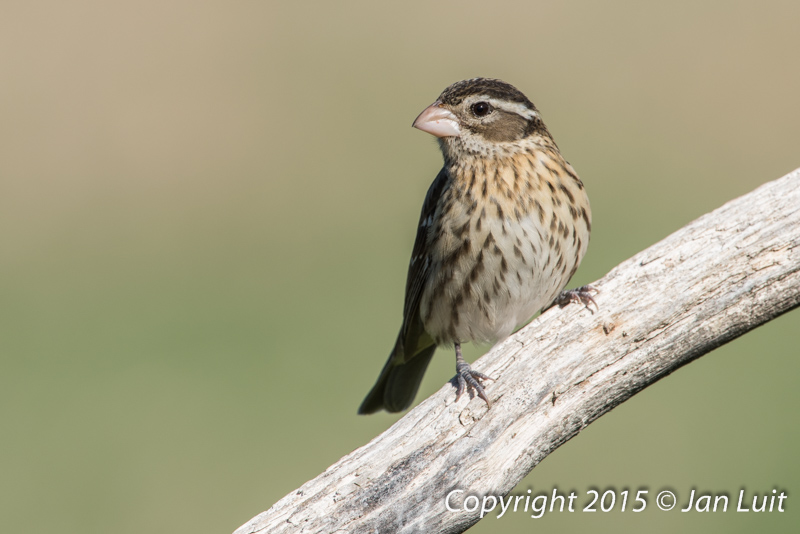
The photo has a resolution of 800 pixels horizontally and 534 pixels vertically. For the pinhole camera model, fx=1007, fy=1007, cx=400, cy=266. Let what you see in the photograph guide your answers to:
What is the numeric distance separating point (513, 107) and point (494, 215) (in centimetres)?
64

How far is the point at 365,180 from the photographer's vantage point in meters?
13.4

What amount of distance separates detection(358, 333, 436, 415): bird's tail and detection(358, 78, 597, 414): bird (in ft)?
2.17

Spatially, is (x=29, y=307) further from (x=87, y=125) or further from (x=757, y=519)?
(x=757, y=519)

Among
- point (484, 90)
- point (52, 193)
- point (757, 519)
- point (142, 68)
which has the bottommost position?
point (757, 519)

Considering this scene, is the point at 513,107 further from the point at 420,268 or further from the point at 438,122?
the point at 420,268

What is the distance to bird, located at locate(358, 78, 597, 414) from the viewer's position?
Result: 5.47 meters

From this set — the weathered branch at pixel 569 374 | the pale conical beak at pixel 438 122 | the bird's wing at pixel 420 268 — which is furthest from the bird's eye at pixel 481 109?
the weathered branch at pixel 569 374

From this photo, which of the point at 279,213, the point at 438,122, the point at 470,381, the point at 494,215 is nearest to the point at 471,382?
the point at 470,381

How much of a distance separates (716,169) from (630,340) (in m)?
9.18

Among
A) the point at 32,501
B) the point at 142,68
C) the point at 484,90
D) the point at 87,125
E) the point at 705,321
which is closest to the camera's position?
the point at 705,321

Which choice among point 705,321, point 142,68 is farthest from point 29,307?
point 705,321

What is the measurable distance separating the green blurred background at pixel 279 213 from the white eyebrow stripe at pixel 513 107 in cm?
267

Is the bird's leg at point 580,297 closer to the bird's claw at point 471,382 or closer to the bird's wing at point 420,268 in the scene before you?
the bird's claw at point 471,382

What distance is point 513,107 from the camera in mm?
5617
